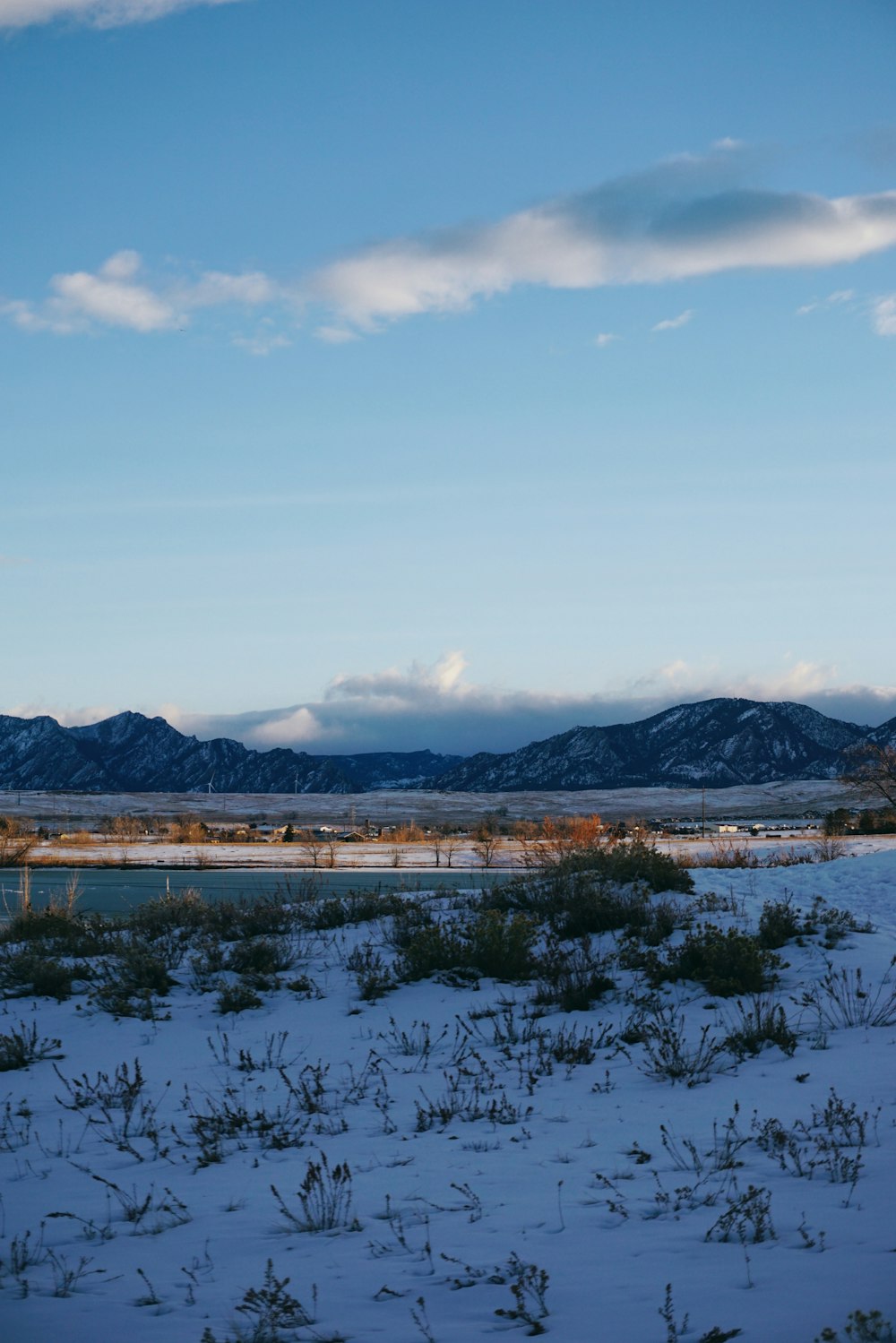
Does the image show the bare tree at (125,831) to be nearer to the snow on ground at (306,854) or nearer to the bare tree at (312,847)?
the snow on ground at (306,854)

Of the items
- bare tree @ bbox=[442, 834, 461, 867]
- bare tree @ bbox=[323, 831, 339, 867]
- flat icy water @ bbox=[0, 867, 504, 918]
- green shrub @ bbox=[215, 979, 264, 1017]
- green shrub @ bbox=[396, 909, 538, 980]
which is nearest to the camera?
green shrub @ bbox=[215, 979, 264, 1017]

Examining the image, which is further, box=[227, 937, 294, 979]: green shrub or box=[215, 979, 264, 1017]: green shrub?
box=[227, 937, 294, 979]: green shrub

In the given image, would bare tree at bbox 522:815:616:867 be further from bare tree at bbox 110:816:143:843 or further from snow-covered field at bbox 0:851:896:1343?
bare tree at bbox 110:816:143:843

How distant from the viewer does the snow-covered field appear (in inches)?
182

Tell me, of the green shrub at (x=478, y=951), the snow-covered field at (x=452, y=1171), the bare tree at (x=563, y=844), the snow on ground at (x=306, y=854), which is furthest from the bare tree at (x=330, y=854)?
the snow-covered field at (x=452, y=1171)

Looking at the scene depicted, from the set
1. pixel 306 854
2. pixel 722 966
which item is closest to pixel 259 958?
pixel 722 966

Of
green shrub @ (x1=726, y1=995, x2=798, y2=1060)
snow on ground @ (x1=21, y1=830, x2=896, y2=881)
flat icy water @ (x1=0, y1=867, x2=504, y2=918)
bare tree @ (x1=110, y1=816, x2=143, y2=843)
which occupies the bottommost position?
bare tree @ (x1=110, y1=816, x2=143, y2=843)

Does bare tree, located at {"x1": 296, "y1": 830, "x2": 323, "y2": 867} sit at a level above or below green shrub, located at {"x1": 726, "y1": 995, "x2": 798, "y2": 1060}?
below

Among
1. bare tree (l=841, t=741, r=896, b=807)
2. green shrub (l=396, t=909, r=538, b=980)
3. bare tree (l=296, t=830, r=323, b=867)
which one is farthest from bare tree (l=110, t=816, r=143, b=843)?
green shrub (l=396, t=909, r=538, b=980)

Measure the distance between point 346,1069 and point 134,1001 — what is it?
162 inches

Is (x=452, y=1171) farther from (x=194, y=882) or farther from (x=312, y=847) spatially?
(x=312, y=847)

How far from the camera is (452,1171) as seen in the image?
6.74 m

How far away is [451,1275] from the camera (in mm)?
5027

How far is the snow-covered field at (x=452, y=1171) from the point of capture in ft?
15.1
